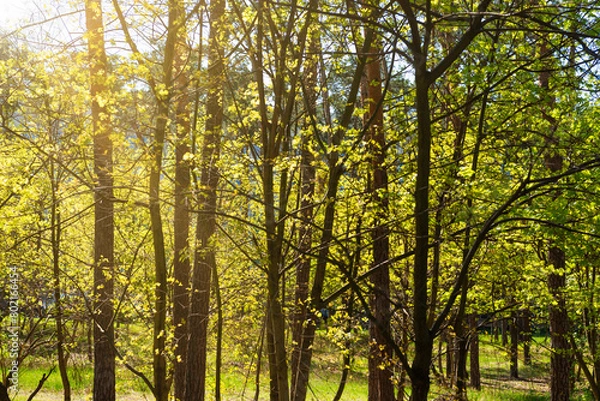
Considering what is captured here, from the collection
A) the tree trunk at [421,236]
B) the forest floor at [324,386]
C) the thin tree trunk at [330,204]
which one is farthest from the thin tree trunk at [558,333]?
the tree trunk at [421,236]

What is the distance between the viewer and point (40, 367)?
62.8ft

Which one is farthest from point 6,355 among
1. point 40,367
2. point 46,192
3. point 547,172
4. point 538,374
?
point 538,374

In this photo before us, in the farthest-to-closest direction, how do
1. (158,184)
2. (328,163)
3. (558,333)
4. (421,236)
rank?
(558,333) < (328,163) < (158,184) < (421,236)

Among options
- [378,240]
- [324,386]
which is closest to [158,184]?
[378,240]

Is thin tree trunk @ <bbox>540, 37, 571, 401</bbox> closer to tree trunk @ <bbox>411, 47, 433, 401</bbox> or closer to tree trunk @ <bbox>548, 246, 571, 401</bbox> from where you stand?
tree trunk @ <bbox>548, 246, 571, 401</bbox>

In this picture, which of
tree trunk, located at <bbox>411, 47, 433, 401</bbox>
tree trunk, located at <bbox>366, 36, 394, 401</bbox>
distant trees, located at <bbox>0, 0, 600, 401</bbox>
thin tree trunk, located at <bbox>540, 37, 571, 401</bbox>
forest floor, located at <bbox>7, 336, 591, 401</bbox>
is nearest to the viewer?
tree trunk, located at <bbox>411, 47, 433, 401</bbox>

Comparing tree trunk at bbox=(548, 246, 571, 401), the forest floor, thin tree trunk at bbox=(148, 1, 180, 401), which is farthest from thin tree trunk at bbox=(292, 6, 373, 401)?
tree trunk at bbox=(548, 246, 571, 401)

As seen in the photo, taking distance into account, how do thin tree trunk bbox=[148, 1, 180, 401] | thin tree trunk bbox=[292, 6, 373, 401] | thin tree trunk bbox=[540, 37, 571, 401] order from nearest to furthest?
thin tree trunk bbox=[148, 1, 180, 401], thin tree trunk bbox=[292, 6, 373, 401], thin tree trunk bbox=[540, 37, 571, 401]

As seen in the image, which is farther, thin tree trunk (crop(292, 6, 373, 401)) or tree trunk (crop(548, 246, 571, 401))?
tree trunk (crop(548, 246, 571, 401))

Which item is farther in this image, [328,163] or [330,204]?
[330,204]

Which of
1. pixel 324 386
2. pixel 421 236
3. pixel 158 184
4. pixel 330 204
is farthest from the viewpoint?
pixel 324 386

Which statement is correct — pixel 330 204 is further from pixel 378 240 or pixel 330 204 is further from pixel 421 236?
pixel 421 236

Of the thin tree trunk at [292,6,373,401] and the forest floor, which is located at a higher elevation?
the thin tree trunk at [292,6,373,401]

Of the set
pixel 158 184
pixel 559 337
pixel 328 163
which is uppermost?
pixel 328 163
